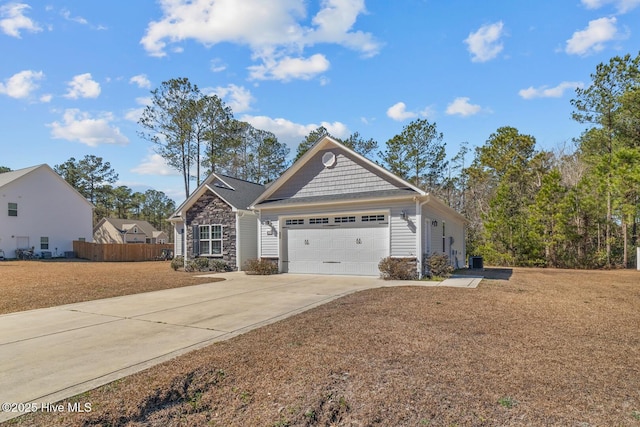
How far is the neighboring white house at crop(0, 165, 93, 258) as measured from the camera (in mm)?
30484

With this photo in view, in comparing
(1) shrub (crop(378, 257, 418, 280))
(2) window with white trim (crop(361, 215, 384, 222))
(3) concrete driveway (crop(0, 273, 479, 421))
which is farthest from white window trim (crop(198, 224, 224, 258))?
(1) shrub (crop(378, 257, 418, 280))

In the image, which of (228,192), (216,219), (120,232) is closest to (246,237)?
(216,219)

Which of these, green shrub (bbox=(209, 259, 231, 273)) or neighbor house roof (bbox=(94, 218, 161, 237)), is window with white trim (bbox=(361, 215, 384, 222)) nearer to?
green shrub (bbox=(209, 259, 231, 273))

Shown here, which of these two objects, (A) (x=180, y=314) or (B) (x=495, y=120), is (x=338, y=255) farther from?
(B) (x=495, y=120)

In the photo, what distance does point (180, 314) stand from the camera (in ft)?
24.6

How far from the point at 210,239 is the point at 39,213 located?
2408 centimetres

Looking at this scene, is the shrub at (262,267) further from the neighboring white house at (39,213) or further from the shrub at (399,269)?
the neighboring white house at (39,213)

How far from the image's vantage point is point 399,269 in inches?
508

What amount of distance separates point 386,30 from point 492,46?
4.12m

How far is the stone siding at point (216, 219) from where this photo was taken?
17703 mm

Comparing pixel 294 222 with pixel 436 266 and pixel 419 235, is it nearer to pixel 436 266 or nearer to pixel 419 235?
pixel 419 235

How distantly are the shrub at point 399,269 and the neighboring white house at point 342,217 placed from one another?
20 cm

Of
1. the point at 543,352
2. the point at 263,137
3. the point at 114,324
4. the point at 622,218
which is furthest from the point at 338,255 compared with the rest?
the point at 263,137

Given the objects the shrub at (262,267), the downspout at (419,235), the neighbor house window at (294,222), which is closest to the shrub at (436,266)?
the downspout at (419,235)
